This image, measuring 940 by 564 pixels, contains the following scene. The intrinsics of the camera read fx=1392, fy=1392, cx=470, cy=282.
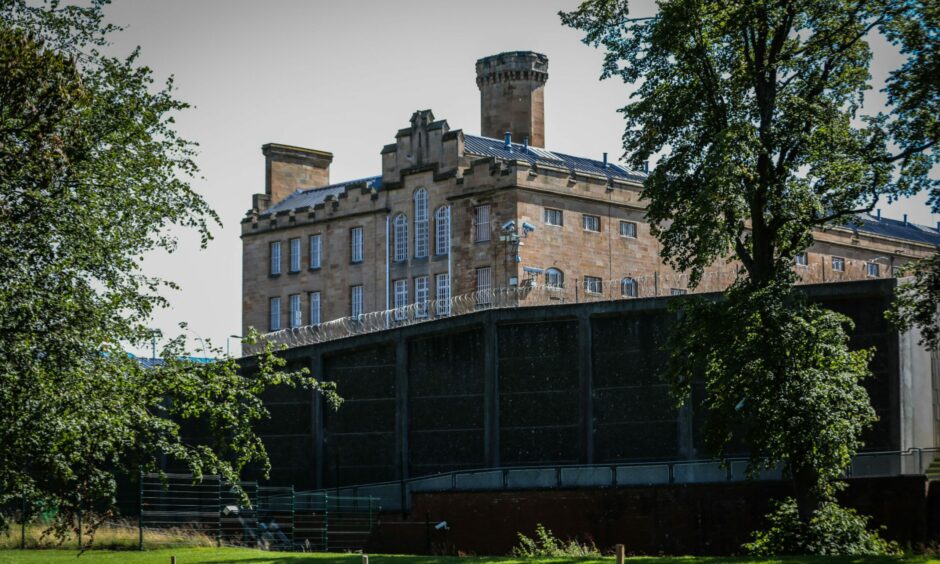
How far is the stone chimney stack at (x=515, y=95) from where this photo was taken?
75625 millimetres

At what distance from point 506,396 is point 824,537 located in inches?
751

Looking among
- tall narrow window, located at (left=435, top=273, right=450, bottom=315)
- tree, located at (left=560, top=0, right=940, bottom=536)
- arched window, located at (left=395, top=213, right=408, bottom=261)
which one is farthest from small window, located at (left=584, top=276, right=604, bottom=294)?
tree, located at (left=560, top=0, right=940, bottom=536)

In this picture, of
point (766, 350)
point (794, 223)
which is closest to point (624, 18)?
point (794, 223)

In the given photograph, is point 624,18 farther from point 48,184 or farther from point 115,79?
point 48,184

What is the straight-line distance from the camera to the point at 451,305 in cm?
6462

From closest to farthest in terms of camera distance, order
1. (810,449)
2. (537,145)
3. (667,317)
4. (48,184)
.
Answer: (48,184), (810,449), (667,317), (537,145)

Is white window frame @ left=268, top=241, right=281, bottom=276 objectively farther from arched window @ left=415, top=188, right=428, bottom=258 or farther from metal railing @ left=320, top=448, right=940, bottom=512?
metal railing @ left=320, top=448, right=940, bottom=512

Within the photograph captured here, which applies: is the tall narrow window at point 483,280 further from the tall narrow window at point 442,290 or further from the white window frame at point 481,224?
the tall narrow window at point 442,290

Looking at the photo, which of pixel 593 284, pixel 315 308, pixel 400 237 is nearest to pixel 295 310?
pixel 315 308

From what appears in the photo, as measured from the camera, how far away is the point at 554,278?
209ft

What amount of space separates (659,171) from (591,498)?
11272 mm

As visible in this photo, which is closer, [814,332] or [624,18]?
[814,332]

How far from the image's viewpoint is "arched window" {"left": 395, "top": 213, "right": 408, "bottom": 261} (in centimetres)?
6969

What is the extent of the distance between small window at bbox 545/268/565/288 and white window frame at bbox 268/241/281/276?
19.7 meters
